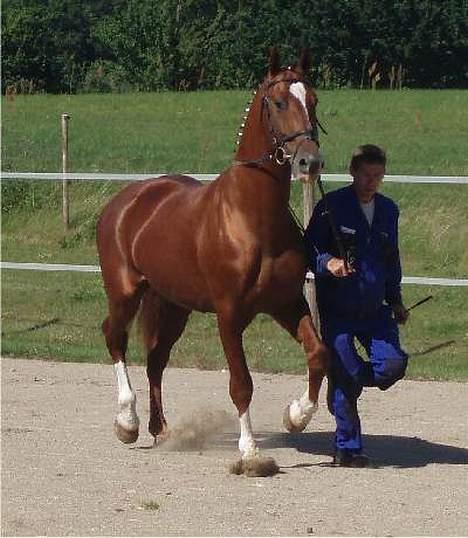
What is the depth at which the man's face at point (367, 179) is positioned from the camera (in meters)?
6.90

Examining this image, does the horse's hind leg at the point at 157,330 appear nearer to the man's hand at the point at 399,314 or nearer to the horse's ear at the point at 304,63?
A: the man's hand at the point at 399,314

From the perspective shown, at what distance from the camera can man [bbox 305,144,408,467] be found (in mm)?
6980

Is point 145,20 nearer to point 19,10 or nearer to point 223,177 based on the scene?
point 19,10

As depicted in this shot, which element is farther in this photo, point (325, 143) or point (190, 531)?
point (325, 143)

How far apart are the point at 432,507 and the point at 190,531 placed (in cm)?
111

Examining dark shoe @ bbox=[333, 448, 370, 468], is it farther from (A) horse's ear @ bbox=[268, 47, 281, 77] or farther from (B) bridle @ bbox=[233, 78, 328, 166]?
(A) horse's ear @ bbox=[268, 47, 281, 77]

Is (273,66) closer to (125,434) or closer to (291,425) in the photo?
(291,425)

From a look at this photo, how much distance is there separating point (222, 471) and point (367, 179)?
1601mm

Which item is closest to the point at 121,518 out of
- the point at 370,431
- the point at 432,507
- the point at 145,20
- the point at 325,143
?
the point at 432,507

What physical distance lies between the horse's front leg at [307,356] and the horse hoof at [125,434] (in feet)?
3.00

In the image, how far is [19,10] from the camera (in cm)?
4369

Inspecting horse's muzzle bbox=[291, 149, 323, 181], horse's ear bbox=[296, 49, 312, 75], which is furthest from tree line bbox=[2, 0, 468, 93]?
horse's muzzle bbox=[291, 149, 323, 181]

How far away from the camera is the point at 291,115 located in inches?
259

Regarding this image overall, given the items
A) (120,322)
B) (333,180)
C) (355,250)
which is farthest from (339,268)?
(333,180)
